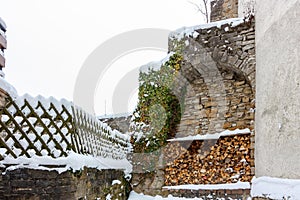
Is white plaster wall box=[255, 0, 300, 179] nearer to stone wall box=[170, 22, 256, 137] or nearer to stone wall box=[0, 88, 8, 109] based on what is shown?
stone wall box=[170, 22, 256, 137]

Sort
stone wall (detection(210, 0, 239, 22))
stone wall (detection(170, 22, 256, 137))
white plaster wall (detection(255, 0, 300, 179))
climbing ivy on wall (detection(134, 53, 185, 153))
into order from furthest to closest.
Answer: stone wall (detection(210, 0, 239, 22))
climbing ivy on wall (detection(134, 53, 185, 153))
stone wall (detection(170, 22, 256, 137))
white plaster wall (detection(255, 0, 300, 179))

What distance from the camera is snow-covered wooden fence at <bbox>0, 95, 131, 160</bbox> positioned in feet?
9.02

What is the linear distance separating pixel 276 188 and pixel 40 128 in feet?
6.99

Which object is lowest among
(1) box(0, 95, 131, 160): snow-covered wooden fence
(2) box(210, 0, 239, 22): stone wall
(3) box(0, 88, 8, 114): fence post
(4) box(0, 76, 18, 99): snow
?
(1) box(0, 95, 131, 160): snow-covered wooden fence

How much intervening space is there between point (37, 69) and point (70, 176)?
6303mm

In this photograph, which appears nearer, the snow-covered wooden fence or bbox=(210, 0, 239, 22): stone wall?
the snow-covered wooden fence

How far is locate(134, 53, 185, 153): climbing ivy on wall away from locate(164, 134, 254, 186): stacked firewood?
29 centimetres

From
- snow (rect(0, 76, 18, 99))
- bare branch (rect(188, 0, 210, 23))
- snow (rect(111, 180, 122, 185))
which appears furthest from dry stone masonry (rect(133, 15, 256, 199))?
bare branch (rect(188, 0, 210, 23))

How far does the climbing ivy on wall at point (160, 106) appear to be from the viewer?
571 cm

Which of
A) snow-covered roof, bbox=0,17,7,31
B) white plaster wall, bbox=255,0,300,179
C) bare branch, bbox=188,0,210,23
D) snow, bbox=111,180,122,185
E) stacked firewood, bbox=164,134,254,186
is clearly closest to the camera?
white plaster wall, bbox=255,0,300,179

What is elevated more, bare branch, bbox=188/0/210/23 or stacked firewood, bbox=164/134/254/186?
bare branch, bbox=188/0/210/23

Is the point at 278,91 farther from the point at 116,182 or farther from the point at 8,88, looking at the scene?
the point at 116,182

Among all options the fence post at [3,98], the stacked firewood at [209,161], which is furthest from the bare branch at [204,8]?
the fence post at [3,98]

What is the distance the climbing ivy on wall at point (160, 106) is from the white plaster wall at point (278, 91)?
7.72ft
